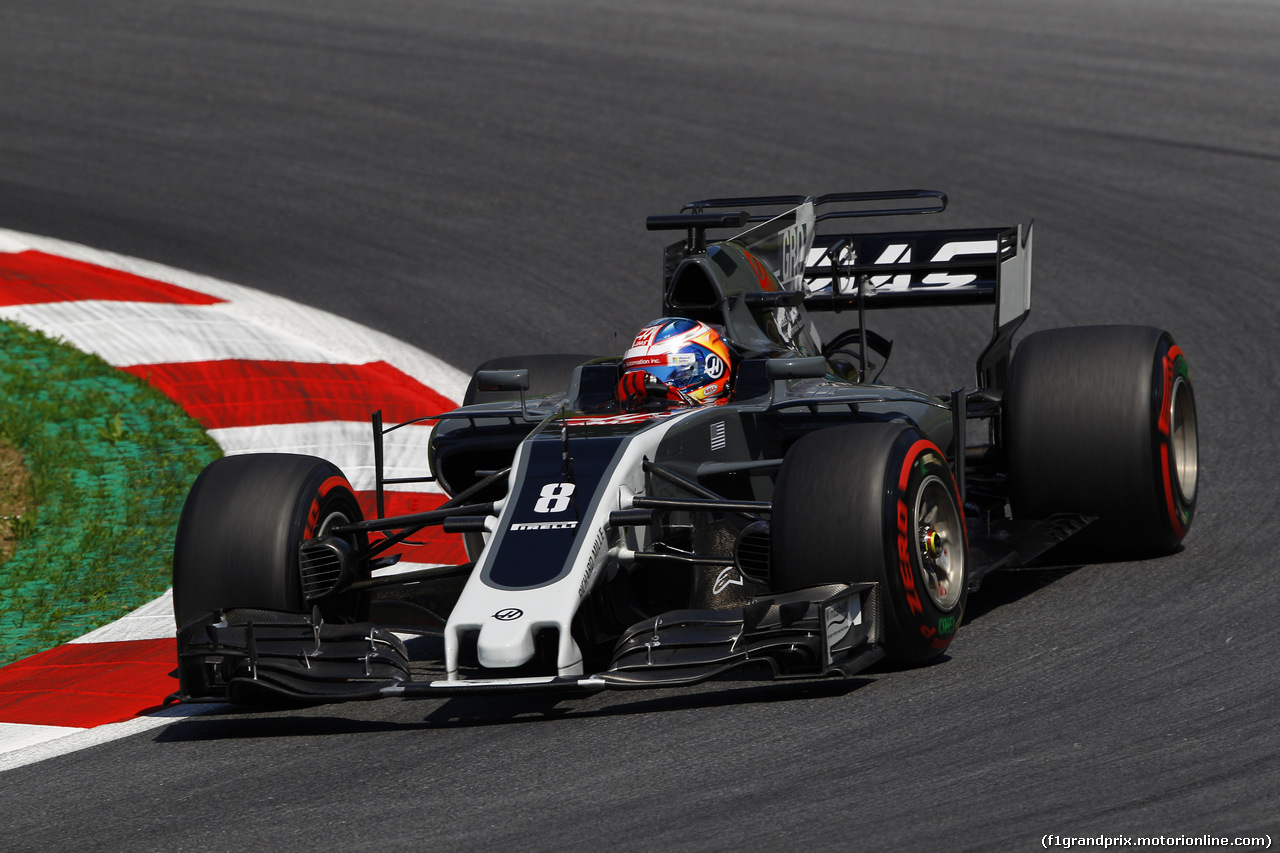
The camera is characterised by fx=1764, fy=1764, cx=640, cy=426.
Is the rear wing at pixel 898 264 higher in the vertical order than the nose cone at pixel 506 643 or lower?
higher

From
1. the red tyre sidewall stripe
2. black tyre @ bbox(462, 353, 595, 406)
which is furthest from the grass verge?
the red tyre sidewall stripe

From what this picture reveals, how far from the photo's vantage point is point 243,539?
20.1ft

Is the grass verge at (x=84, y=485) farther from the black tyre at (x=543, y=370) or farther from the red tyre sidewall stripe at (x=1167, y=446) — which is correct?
the red tyre sidewall stripe at (x=1167, y=446)

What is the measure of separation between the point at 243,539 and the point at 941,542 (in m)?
2.44

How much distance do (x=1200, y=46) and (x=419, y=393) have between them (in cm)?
1088

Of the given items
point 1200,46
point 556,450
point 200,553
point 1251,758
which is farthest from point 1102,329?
point 1200,46

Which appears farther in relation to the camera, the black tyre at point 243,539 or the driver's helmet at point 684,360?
the driver's helmet at point 684,360

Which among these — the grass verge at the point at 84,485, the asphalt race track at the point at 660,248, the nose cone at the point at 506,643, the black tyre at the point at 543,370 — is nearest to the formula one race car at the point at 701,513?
the nose cone at the point at 506,643

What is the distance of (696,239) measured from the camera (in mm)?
7602

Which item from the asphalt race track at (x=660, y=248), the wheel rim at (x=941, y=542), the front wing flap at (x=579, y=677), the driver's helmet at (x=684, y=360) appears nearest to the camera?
the asphalt race track at (x=660, y=248)

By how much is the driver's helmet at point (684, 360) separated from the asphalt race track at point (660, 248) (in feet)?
4.65

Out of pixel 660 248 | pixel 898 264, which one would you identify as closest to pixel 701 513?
pixel 898 264

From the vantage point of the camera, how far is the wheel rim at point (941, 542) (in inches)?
238

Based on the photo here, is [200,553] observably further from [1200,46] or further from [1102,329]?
[1200,46]
